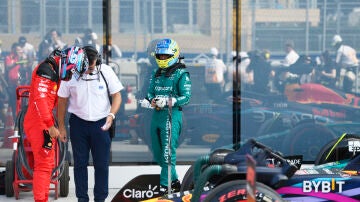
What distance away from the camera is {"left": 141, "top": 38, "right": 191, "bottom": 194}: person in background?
9586mm

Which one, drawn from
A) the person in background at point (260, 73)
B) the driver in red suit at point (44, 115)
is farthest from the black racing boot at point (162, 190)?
the person in background at point (260, 73)

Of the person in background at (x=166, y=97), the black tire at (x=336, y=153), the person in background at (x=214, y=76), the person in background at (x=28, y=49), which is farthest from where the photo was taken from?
the person in background at (x=214, y=76)

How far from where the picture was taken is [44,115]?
8.74 metres

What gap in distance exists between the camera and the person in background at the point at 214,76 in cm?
1060

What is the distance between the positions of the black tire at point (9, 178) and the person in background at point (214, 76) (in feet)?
7.87

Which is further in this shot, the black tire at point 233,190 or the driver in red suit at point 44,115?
the driver in red suit at point 44,115

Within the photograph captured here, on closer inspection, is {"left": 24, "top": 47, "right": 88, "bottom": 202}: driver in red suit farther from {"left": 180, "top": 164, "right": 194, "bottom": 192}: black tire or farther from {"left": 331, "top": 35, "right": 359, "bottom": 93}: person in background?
{"left": 331, "top": 35, "right": 359, "bottom": 93}: person in background

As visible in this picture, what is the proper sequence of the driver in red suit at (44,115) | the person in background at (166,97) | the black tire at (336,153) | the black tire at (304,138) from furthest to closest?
the black tire at (304,138)
the person in background at (166,97)
the black tire at (336,153)
the driver in red suit at (44,115)

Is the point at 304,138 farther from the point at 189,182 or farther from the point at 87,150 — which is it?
the point at 87,150

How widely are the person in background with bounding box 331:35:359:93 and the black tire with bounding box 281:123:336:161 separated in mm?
563

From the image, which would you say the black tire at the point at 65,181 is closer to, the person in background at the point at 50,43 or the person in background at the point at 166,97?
the person in background at the point at 166,97

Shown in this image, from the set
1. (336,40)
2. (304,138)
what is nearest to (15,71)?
(304,138)

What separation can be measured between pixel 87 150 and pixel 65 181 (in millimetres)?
1380

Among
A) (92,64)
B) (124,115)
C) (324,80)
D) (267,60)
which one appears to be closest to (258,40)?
(267,60)
